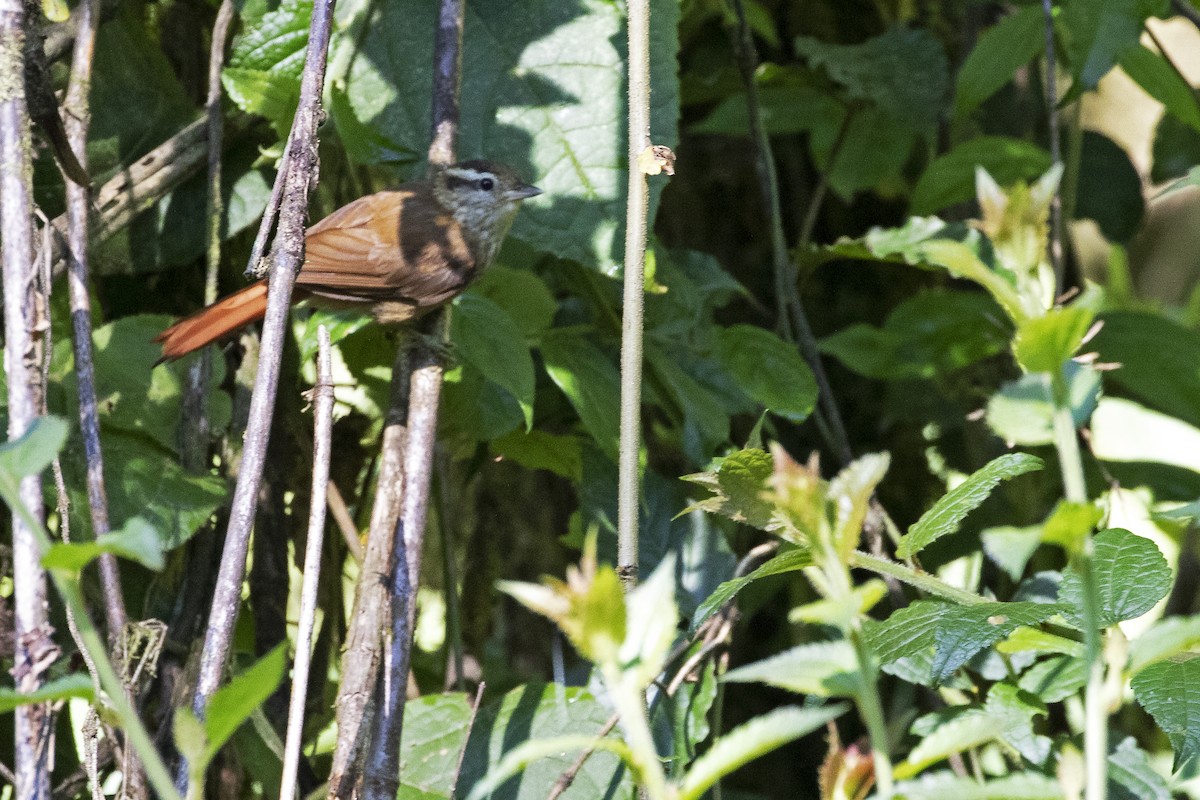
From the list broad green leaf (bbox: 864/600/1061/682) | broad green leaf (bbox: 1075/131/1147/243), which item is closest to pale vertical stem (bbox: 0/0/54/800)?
broad green leaf (bbox: 864/600/1061/682)

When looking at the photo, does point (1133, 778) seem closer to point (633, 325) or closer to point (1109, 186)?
point (633, 325)

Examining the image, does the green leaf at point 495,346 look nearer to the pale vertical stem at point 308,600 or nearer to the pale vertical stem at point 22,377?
the pale vertical stem at point 308,600

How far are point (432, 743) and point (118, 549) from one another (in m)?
1.21

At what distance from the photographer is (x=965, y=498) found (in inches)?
52.7

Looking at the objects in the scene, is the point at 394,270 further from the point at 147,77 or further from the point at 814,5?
the point at 814,5

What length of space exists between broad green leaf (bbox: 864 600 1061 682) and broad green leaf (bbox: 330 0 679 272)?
75cm

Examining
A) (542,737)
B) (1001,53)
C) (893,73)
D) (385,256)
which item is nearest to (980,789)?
(542,737)

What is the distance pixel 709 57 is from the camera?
2.95m

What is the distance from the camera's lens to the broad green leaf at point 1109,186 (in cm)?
312

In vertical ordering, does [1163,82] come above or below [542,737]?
above

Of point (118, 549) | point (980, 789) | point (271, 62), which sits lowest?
point (980, 789)

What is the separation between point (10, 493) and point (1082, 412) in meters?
0.82

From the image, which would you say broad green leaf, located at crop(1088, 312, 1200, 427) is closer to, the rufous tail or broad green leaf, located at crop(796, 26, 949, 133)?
broad green leaf, located at crop(796, 26, 949, 133)

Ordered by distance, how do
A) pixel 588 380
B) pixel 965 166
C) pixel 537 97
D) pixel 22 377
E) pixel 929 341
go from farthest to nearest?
pixel 929 341 → pixel 965 166 → pixel 588 380 → pixel 537 97 → pixel 22 377
